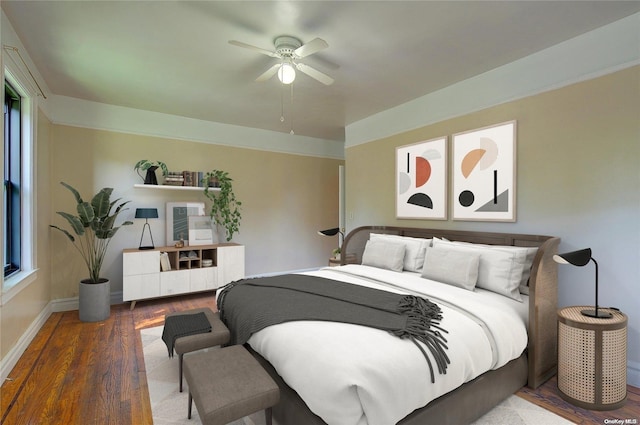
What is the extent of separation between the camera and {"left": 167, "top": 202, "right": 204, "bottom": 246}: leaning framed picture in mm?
4656

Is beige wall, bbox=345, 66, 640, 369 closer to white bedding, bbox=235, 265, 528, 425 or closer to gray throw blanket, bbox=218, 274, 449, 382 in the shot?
white bedding, bbox=235, 265, 528, 425

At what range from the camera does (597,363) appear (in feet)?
6.63

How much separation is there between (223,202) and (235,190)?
1.41 ft

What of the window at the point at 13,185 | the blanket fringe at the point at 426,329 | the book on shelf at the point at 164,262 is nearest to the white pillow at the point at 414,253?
the blanket fringe at the point at 426,329

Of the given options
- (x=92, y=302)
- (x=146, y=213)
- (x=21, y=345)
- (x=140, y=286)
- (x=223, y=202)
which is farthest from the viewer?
(x=223, y=202)

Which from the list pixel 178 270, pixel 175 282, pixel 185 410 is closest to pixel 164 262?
pixel 178 270

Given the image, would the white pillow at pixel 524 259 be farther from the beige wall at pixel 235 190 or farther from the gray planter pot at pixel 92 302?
the gray planter pot at pixel 92 302

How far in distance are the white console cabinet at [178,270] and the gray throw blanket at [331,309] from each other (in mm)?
1917

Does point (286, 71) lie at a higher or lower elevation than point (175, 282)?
higher

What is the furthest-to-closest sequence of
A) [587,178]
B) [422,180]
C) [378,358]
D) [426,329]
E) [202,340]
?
[422,180], [587,178], [202,340], [426,329], [378,358]

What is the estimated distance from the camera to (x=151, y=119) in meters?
4.57

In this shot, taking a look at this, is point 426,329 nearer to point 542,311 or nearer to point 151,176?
point 542,311

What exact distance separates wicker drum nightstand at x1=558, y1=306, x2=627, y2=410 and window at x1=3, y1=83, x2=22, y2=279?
4.63 meters

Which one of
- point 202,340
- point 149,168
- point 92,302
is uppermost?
point 149,168
